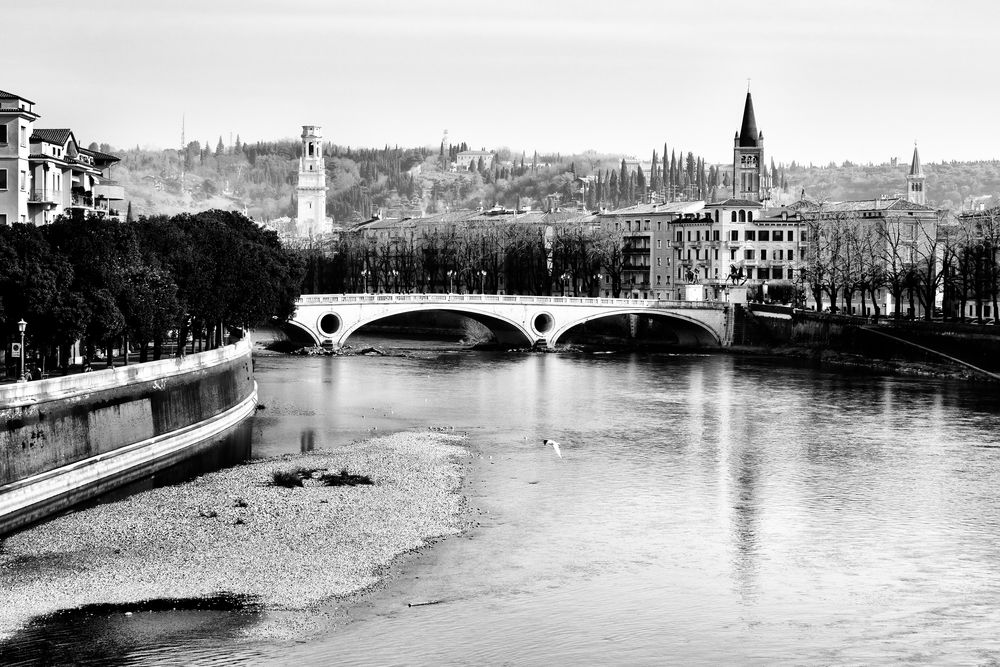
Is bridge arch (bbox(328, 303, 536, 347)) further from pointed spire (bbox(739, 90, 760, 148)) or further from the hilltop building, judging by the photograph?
pointed spire (bbox(739, 90, 760, 148))

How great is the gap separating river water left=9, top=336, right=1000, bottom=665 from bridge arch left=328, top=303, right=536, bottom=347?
26.5 metres

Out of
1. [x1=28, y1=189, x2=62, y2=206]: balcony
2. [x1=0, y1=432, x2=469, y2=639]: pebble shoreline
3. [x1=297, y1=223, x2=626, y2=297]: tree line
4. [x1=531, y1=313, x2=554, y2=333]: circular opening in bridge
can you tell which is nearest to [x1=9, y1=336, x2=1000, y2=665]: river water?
[x1=0, y1=432, x2=469, y2=639]: pebble shoreline

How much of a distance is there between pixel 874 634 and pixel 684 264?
348 feet

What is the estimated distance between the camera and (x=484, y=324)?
111938 mm

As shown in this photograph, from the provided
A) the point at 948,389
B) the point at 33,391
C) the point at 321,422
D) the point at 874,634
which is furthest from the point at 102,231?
the point at 948,389

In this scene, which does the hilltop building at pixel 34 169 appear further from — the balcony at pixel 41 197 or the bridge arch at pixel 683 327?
the bridge arch at pixel 683 327

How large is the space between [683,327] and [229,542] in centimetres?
Answer: 7859

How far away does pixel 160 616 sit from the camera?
29547 mm

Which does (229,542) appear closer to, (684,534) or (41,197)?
(684,534)

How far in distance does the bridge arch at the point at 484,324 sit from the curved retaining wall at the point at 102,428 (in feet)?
136

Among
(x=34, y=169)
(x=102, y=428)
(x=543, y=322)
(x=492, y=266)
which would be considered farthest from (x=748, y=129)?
(x=102, y=428)

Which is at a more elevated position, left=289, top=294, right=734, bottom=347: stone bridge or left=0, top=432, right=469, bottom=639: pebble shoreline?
left=289, top=294, right=734, bottom=347: stone bridge

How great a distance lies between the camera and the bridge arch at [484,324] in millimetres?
97938

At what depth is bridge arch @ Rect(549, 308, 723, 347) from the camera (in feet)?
345
